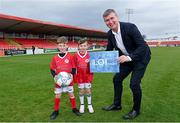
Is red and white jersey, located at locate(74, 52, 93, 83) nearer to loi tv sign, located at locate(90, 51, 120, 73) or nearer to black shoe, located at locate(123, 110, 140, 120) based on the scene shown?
loi tv sign, located at locate(90, 51, 120, 73)

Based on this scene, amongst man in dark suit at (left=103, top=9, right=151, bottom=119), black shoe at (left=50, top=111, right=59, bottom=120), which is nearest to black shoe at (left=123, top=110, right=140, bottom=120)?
man in dark suit at (left=103, top=9, right=151, bottom=119)

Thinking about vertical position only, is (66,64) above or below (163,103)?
above

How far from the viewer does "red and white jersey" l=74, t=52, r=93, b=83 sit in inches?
194

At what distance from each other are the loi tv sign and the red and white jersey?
11cm

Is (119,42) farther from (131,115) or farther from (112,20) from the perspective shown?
(131,115)

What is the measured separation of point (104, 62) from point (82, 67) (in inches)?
18.6

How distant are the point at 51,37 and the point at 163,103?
59234 millimetres

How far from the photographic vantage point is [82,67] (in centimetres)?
494

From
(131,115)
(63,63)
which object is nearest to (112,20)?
(63,63)

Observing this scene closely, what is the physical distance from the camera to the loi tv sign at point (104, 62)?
15.3 feet

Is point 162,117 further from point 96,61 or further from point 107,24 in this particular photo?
point 107,24

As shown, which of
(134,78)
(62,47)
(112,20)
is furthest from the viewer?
(62,47)

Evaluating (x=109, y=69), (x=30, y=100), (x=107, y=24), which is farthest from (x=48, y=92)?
(x=107, y=24)

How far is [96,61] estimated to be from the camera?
487cm
